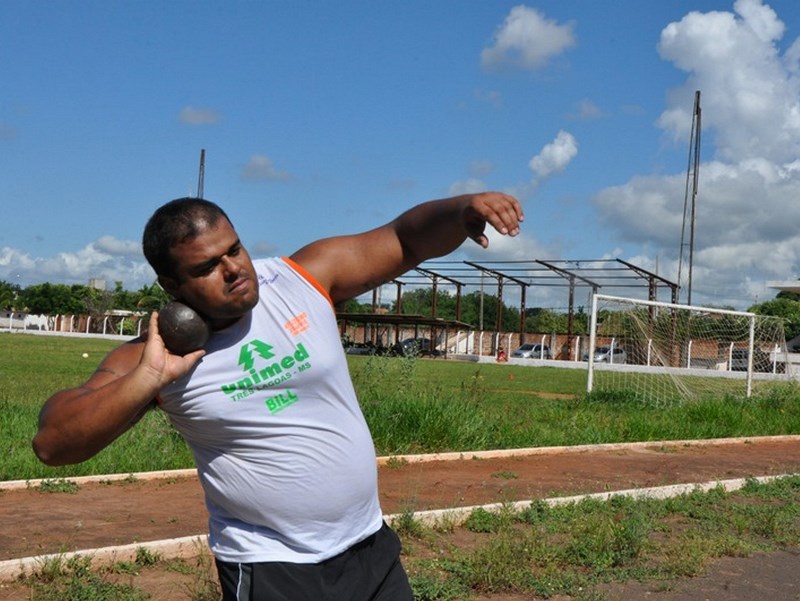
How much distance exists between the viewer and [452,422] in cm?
1185

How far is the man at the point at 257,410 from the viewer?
263cm

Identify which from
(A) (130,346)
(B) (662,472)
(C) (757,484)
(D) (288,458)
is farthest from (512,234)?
(B) (662,472)

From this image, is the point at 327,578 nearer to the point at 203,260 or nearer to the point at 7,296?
the point at 203,260

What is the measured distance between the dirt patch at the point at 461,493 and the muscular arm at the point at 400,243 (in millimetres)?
3172

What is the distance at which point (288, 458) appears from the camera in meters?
2.75

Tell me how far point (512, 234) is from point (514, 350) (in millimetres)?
53918

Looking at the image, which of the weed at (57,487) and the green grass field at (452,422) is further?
the green grass field at (452,422)

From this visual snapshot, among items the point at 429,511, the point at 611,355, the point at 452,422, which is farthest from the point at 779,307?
the point at 429,511

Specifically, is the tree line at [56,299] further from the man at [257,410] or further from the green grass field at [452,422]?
the man at [257,410]

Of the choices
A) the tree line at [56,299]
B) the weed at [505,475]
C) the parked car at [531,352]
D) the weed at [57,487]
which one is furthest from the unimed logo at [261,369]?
the tree line at [56,299]

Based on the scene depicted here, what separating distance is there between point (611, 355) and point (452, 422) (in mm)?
12262

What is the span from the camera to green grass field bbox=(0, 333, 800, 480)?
32.8 feet

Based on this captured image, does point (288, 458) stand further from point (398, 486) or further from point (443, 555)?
point (398, 486)

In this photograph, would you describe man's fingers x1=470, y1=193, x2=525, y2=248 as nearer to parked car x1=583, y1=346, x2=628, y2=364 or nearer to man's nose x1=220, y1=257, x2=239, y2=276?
man's nose x1=220, y1=257, x2=239, y2=276
